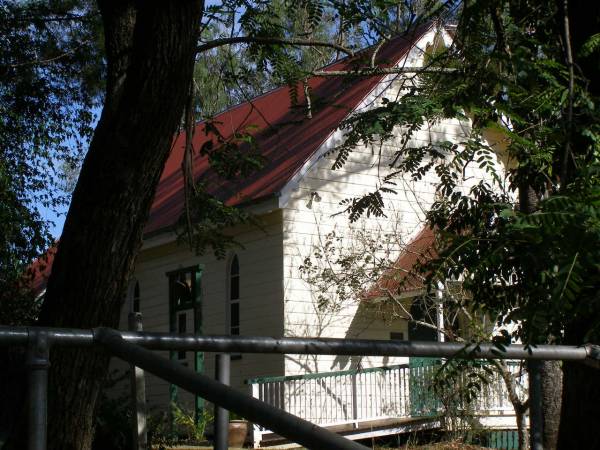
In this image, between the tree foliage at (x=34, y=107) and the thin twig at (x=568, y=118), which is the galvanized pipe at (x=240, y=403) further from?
the tree foliage at (x=34, y=107)

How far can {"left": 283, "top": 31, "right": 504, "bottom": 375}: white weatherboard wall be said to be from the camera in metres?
18.7

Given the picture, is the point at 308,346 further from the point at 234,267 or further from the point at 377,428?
the point at 234,267

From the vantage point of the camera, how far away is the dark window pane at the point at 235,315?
20406 mm

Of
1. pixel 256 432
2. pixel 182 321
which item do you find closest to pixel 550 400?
pixel 256 432

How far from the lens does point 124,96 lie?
6.05 metres

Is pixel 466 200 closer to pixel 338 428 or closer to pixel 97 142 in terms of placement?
pixel 97 142

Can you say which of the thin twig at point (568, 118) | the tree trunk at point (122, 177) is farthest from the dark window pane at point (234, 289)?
the thin twig at point (568, 118)

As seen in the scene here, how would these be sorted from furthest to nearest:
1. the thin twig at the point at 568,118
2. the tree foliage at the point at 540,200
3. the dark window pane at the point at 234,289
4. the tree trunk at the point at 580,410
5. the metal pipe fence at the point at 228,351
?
1. the dark window pane at the point at 234,289
2. the tree trunk at the point at 580,410
3. the thin twig at the point at 568,118
4. the tree foliage at the point at 540,200
5. the metal pipe fence at the point at 228,351

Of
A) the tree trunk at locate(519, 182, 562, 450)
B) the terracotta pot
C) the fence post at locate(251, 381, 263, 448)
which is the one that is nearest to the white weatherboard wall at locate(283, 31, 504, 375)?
the fence post at locate(251, 381, 263, 448)

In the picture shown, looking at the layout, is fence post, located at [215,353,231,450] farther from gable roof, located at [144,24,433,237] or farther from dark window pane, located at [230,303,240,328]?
dark window pane, located at [230,303,240,328]

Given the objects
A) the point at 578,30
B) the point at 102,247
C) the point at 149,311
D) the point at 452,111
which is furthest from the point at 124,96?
the point at 149,311

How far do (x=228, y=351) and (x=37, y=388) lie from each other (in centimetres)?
56

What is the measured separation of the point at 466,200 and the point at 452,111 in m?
0.77

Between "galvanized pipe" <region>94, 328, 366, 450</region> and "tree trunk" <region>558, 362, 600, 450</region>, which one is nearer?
"galvanized pipe" <region>94, 328, 366, 450</region>
